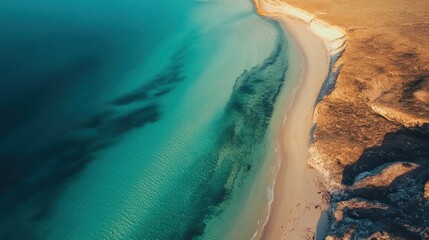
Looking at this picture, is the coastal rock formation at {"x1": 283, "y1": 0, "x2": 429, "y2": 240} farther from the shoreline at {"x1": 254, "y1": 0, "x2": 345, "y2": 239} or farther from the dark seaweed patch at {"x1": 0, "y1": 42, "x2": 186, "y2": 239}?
the dark seaweed patch at {"x1": 0, "y1": 42, "x2": 186, "y2": 239}

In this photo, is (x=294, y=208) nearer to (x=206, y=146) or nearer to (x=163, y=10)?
(x=206, y=146)

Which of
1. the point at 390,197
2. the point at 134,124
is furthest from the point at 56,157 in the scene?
the point at 390,197

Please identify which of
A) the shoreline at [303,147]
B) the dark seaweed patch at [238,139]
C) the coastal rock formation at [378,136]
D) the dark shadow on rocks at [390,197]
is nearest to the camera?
the dark shadow on rocks at [390,197]

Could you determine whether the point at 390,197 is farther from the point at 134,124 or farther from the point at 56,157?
the point at 56,157

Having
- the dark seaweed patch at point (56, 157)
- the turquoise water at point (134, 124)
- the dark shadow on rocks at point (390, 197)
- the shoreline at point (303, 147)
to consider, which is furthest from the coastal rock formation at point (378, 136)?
the dark seaweed patch at point (56, 157)

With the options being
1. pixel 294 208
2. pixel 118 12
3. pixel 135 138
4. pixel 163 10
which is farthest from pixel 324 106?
pixel 118 12

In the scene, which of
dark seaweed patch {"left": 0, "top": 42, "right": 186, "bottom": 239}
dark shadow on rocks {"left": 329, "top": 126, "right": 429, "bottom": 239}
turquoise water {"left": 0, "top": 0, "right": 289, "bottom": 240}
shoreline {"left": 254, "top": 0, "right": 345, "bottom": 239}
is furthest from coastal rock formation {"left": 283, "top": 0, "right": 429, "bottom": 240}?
dark seaweed patch {"left": 0, "top": 42, "right": 186, "bottom": 239}

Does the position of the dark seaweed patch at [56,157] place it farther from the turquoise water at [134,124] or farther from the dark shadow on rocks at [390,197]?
the dark shadow on rocks at [390,197]

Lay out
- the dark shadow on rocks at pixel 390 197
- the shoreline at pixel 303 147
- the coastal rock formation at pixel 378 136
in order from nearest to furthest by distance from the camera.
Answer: the dark shadow on rocks at pixel 390 197
the coastal rock formation at pixel 378 136
the shoreline at pixel 303 147
